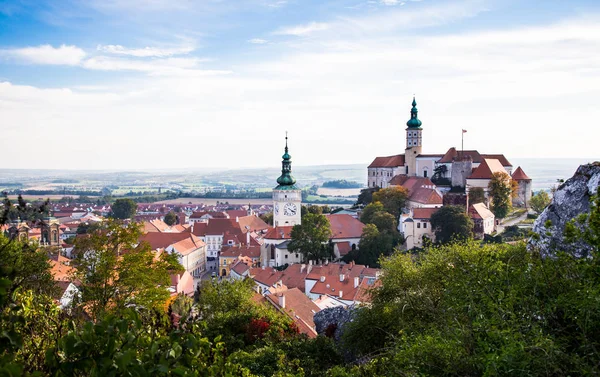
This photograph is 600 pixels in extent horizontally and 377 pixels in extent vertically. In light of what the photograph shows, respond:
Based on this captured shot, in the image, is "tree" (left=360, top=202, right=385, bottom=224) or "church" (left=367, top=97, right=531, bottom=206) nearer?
"tree" (left=360, top=202, right=385, bottom=224)

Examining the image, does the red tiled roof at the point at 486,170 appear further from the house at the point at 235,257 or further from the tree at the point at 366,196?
the house at the point at 235,257

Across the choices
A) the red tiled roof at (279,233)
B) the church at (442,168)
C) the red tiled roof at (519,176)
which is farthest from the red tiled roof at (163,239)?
the red tiled roof at (519,176)

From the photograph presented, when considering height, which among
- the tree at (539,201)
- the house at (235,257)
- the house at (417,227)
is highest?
the tree at (539,201)

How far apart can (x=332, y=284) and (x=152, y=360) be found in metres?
30.3

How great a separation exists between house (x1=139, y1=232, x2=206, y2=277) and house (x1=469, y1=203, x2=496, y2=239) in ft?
82.3

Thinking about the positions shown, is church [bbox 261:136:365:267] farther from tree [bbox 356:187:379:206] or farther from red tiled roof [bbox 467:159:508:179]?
red tiled roof [bbox 467:159:508:179]

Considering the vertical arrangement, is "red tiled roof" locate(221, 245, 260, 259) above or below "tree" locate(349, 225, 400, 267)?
below

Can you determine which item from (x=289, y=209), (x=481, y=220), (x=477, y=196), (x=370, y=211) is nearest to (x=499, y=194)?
(x=477, y=196)

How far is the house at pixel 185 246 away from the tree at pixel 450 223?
22.1 m

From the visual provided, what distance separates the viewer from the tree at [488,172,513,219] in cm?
5153

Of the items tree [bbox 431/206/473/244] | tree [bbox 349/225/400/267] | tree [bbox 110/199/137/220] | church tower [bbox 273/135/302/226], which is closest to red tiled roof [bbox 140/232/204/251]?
church tower [bbox 273/135/302/226]

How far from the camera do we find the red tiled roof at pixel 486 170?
52.8m

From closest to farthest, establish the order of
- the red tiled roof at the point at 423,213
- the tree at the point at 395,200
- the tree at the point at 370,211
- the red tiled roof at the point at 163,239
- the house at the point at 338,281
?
the house at the point at 338,281 → the red tiled roof at the point at 423,213 → the tree at the point at 370,211 → the red tiled roof at the point at 163,239 → the tree at the point at 395,200

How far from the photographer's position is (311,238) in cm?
Result: 4766
